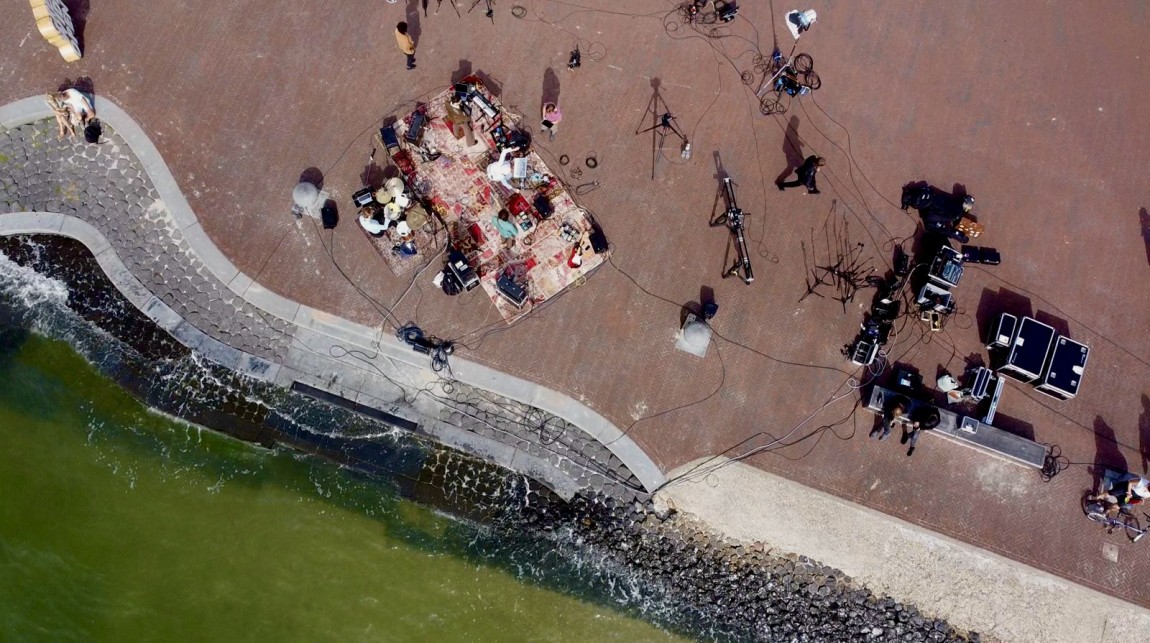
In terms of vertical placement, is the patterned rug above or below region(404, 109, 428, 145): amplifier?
below

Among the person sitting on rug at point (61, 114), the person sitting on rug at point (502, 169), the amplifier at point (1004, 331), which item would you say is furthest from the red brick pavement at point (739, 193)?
the person sitting on rug at point (502, 169)

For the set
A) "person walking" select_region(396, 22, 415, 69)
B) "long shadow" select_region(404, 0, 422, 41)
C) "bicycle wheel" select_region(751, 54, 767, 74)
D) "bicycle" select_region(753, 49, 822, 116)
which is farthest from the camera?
"bicycle wheel" select_region(751, 54, 767, 74)

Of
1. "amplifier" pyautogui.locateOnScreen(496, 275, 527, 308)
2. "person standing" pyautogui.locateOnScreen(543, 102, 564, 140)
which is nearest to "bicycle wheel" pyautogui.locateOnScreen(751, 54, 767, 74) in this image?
"person standing" pyautogui.locateOnScreen(543, 102, 564, 140)

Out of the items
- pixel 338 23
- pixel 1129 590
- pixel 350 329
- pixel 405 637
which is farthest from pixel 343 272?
pixel 1129 590

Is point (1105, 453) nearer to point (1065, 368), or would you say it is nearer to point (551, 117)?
point (1065, 368)

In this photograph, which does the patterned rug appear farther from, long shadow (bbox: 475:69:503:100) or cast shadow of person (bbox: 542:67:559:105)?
cast shadow of person (bbox: 542:67:559:105)
